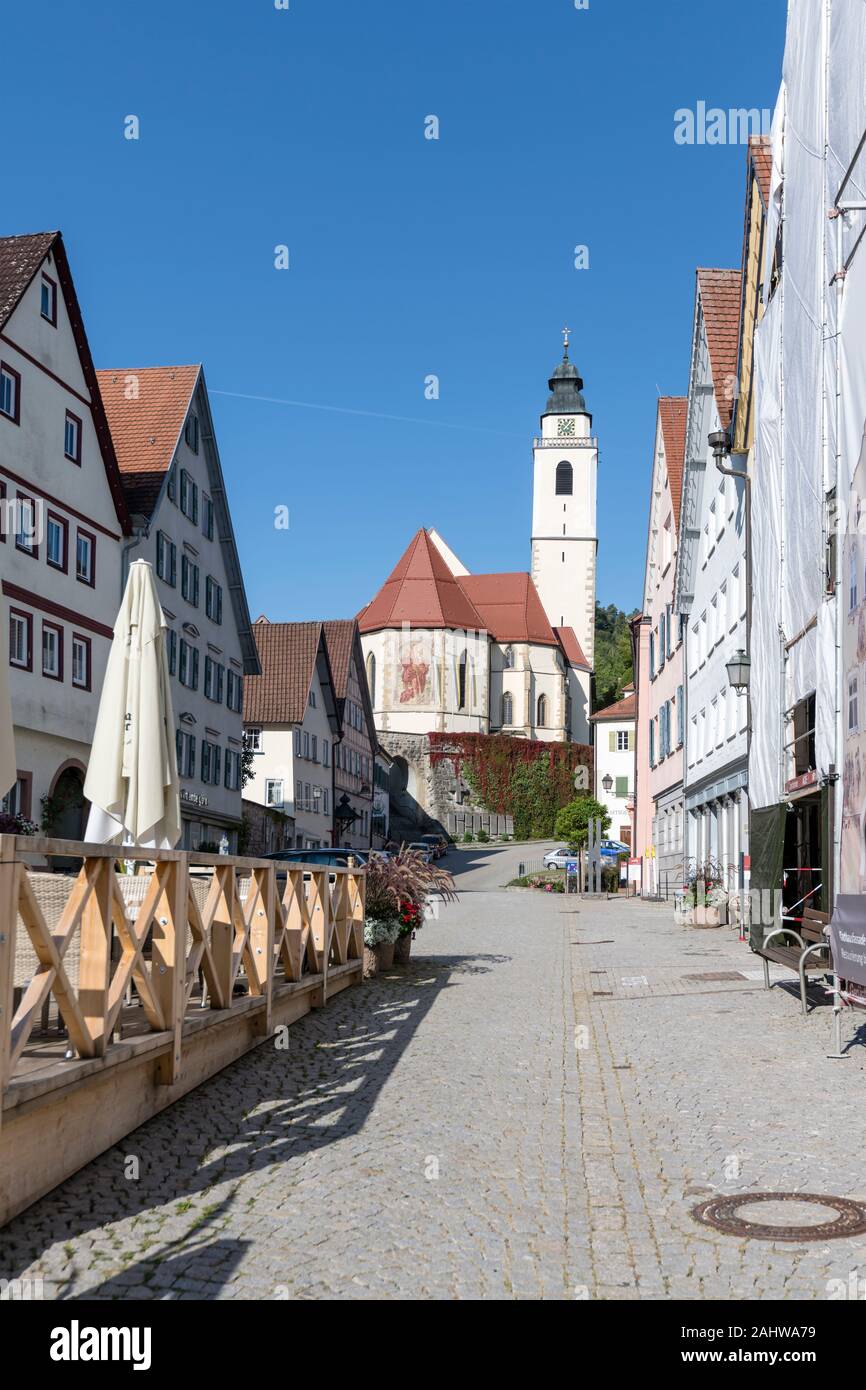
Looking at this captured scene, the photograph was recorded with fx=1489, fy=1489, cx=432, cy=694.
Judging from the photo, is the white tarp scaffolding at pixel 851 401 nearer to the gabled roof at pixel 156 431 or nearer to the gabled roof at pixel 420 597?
the gabled roof at pixel 156 431

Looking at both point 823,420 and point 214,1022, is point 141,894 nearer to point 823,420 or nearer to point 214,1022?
point 214,1022

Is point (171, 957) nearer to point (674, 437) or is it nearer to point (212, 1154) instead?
point (212, 1154)

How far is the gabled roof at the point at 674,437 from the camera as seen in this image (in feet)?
114

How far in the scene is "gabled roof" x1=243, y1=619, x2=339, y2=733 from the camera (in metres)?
50.1

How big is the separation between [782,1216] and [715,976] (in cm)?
1023

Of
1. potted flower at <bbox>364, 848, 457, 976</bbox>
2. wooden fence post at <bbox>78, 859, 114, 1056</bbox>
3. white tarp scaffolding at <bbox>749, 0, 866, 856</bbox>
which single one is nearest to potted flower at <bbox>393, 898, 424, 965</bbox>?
potted flower at <bbox>364, 848, 457, 976</bbox>

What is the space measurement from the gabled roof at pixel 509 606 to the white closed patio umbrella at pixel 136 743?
84420mm

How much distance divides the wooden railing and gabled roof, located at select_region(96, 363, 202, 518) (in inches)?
902

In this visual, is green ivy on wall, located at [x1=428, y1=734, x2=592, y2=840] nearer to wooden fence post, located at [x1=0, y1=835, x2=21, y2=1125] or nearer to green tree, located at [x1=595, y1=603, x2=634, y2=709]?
green tree, located at [x1=595, y1=603, x2=634, y2=709]

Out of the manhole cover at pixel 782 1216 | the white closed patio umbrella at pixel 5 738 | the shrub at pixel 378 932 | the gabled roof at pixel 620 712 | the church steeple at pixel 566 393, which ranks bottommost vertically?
the manhole cover at pixel 782 1216

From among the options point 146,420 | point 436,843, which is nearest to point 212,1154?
point 146,420

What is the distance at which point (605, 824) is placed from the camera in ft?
204

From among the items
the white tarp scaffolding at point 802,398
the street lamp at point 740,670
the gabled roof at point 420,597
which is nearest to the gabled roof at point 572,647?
the gabled roof at point 420,597

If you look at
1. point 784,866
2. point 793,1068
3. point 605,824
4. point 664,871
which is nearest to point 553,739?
point 605,824
